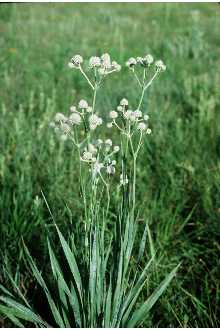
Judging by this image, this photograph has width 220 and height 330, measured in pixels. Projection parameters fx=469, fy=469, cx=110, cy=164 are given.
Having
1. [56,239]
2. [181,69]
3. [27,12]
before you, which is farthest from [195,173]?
[27,12]

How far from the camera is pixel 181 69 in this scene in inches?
176

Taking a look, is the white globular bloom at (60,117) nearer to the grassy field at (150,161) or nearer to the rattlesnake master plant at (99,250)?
the rattlesnake master plant at (99,250)

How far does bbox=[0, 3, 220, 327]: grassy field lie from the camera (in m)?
1.94

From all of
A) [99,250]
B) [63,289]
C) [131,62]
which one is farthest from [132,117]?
[63,289]

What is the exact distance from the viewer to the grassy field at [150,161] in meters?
1.94

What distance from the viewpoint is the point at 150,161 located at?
2805mm

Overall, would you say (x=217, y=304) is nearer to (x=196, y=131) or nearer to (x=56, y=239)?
(x=56, y=239)

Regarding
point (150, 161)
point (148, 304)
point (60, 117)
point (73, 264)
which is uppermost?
point (60, 117)

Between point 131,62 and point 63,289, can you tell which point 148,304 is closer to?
point 63,289

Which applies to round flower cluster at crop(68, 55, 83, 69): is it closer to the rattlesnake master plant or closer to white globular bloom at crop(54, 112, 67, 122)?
the rattlesnake master plant

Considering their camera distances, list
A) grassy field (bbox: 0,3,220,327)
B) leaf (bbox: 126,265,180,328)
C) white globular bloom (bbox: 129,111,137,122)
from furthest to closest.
Result: grassy field (bbox: 0,3,220,327)
leaf (bbox: 126,265,180,328)
white globular bloom (bbox: 129,111,137,122)

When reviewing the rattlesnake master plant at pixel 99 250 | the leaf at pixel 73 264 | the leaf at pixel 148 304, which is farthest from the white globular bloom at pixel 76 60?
the leaf at pixel 148 304

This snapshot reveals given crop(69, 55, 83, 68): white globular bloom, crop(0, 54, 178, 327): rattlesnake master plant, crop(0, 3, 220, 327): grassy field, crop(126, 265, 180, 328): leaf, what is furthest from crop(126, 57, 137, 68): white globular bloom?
crop(126, 265, 180, 328): leaf

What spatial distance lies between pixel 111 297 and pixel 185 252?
0.65 metres
